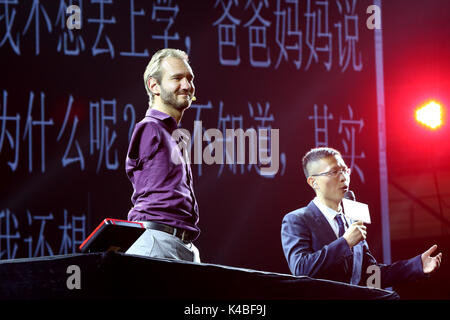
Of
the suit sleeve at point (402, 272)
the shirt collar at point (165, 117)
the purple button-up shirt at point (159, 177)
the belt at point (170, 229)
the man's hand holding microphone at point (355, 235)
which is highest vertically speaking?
the shirt collar at point (165, 117)

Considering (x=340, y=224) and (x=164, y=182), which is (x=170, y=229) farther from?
(x=340, y=224)

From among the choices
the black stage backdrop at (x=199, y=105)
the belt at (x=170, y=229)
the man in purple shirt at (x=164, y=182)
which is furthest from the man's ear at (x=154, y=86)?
the black stage backdrop at (x=199, y=105)

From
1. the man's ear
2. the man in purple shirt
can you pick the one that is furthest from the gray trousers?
the man's ear

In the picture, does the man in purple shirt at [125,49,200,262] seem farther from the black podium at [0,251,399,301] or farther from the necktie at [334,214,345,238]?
the necktie at [334,214,345,238]

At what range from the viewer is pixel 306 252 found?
242cm

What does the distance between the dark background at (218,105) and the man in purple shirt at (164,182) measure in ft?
6.39

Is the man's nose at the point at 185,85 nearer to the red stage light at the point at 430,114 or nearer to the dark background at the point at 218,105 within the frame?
the dark background at the point at 218,105

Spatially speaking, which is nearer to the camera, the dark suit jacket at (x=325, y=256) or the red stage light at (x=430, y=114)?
the dark suit jacket at (x=325, y=256)

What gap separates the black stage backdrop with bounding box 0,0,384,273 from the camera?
3.84 meters

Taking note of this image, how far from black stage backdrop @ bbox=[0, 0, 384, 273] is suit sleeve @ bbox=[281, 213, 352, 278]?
4.92 ft

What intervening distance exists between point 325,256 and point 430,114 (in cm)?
245

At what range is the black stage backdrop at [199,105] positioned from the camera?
12.6 feet
